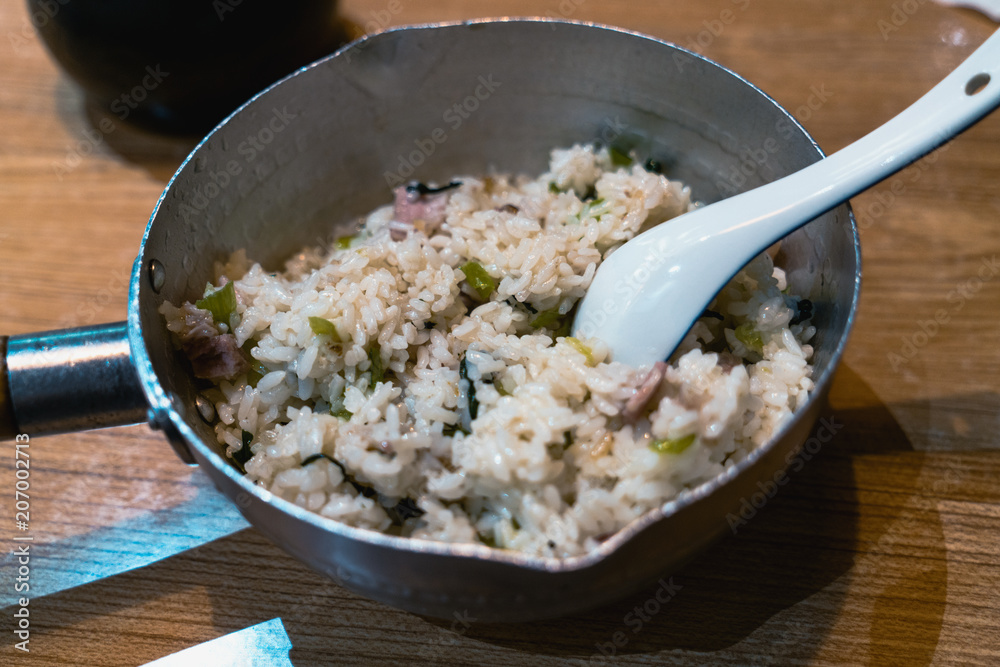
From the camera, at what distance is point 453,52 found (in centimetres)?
173

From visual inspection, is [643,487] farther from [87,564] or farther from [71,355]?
[87,564]

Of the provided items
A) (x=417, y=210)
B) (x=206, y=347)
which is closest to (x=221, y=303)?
(x=206, y=347)

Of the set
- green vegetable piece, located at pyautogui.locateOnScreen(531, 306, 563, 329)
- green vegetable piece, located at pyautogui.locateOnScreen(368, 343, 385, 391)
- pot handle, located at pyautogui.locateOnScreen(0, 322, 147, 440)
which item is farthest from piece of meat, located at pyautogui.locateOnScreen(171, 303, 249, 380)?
green vegetable piece, located at pyautogui.locateOnScreen(531, 306, 563, 329)

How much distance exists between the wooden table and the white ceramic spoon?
0.49 meters

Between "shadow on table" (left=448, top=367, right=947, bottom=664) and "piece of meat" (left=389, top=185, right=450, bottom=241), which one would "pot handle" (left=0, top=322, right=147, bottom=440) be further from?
"shadow on table" (left=448, top=367, right=947, bottom=664)

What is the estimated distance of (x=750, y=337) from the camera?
4.60 feet

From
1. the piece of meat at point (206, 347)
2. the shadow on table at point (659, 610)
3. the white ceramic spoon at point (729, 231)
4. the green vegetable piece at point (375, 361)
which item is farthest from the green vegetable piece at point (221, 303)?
the white ceramic spoon at point (729, 231)

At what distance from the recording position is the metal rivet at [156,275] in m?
1.33

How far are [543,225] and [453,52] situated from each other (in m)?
0.48

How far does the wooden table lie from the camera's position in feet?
4.34

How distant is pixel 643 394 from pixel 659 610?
0.44 m

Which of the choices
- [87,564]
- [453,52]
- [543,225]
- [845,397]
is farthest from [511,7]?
[87,564]

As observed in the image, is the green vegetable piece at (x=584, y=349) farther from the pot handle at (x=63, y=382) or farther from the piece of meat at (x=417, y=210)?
the pot handle at (x=63, y=382)

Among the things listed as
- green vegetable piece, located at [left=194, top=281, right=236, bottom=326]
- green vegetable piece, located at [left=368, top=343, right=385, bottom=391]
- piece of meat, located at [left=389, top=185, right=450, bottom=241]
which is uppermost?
piece of meat, located at [left=389, top=185, right=450, bottom=241]
